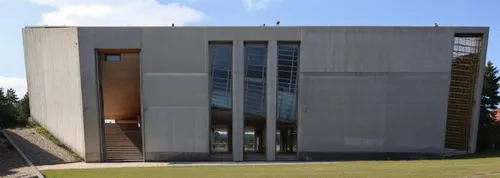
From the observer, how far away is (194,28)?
23.6 meters

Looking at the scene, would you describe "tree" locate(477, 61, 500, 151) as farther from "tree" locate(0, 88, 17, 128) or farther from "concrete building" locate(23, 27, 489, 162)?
"tree" locate(0, 88, 17, 128)

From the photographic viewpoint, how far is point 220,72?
24.2 m

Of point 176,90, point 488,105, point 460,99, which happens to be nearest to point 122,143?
point 176,90

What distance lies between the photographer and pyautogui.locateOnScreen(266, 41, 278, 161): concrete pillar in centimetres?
2389

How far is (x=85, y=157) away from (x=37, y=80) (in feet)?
32.2

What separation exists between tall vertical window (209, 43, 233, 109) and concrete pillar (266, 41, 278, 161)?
2681mm

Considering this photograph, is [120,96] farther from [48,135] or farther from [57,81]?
[48,135]

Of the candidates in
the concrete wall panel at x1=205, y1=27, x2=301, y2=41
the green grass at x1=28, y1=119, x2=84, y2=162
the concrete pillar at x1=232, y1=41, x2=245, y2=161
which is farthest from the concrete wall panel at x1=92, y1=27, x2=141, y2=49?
the green grass at x1=28, y1=119, x2=84, y2=162

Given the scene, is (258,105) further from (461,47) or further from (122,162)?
(461,47)

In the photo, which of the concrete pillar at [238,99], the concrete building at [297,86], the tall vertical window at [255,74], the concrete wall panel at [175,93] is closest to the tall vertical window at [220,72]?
the concrete building at [297,86]

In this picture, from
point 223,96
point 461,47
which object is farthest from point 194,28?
point 461,47

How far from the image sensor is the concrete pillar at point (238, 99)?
2384cm

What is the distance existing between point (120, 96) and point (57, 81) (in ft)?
21.6

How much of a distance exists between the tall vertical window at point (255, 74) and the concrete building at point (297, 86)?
69 mm
